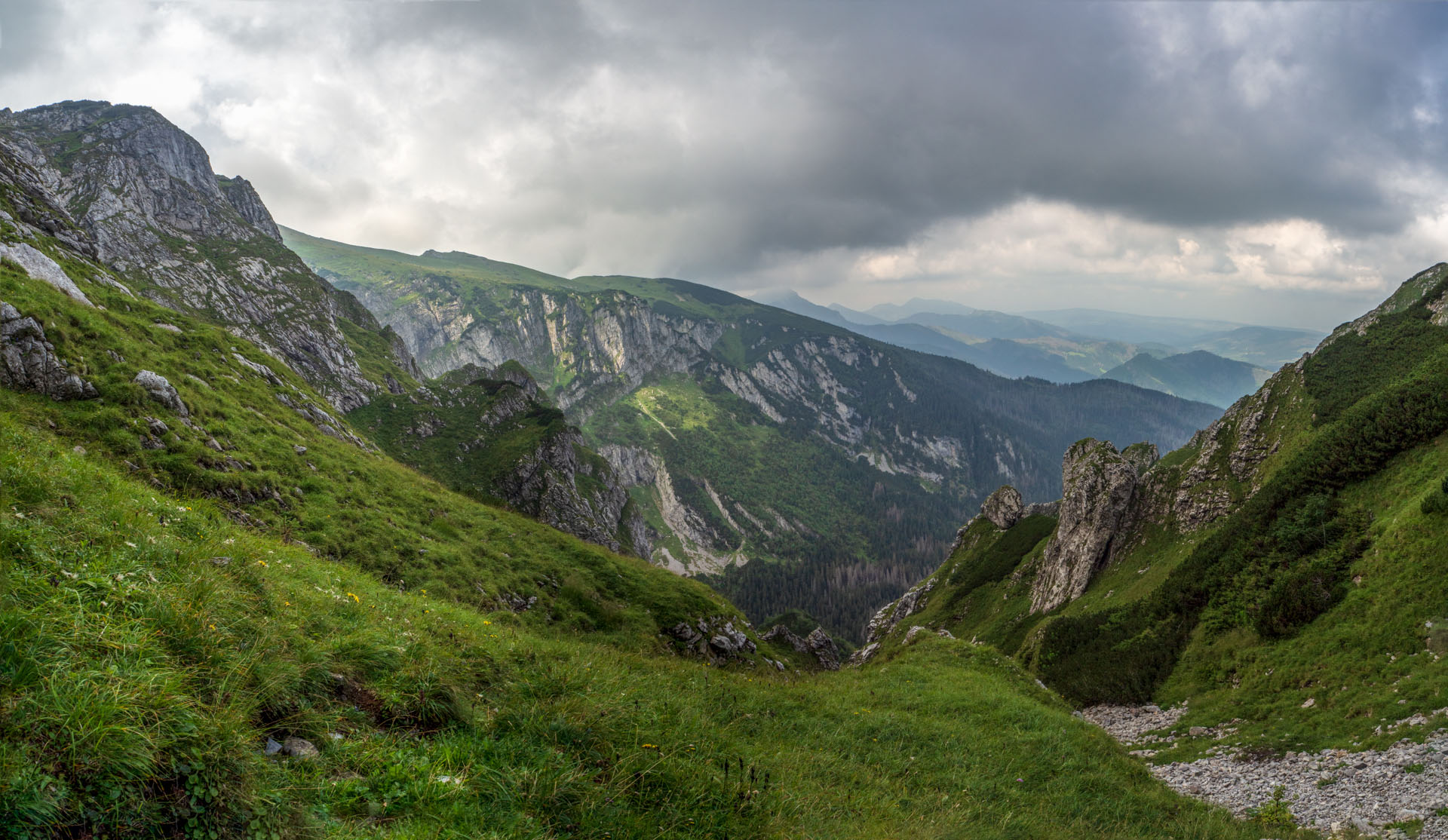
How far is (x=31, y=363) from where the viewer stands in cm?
1762

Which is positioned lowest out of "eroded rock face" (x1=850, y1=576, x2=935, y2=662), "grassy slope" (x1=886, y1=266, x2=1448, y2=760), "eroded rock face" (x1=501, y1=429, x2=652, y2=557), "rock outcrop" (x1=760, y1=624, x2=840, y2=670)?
"eroded rock face" (x1=850, y1=576, x2=935, y2=662)

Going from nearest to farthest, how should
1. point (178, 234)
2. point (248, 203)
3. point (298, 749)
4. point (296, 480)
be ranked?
1. point (298, 749)
2. point (296, 480)
3. point (178, 234)
4. point (248, 203)

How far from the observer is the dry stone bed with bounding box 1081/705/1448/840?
14695 mm

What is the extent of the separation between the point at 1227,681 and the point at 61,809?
40.9m

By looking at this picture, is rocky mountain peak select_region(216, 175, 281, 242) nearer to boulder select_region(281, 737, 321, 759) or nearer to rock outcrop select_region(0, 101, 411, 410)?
rock outcrop select_region(0, 101, 411, 410)

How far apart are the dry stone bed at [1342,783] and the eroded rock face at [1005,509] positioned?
230 ft

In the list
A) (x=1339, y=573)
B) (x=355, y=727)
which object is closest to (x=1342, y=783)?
(x=1339, y=573)

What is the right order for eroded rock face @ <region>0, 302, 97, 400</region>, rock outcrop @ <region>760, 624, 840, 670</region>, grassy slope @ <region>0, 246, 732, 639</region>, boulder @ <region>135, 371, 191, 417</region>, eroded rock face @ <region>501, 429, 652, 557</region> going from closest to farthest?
1. eroded rock face @ <region>0, 302, 97, 400</region>
2. grassy slope @ <region>0, 246, 732, 639</region>
3. boulder @ <region>135, 371, 191, 417</region>
4. rock outcrop @ <region>760, 624, 840, 670</region>
5. eroded rock face @ <region>501, 429, 652, 557</region>

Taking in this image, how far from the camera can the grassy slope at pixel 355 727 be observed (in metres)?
4.04

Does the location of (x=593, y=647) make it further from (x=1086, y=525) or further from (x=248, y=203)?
(x=248, y=203)

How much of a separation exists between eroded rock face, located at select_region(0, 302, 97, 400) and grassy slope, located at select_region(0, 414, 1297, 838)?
5.60 metres

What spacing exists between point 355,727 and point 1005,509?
9754cm

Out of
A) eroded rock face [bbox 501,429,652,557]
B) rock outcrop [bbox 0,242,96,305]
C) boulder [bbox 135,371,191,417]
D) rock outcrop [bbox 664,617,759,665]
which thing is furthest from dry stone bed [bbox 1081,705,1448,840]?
eroded rock face [bbox 501,429,652,557]

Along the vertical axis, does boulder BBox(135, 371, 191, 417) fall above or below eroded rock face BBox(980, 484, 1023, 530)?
→ above
